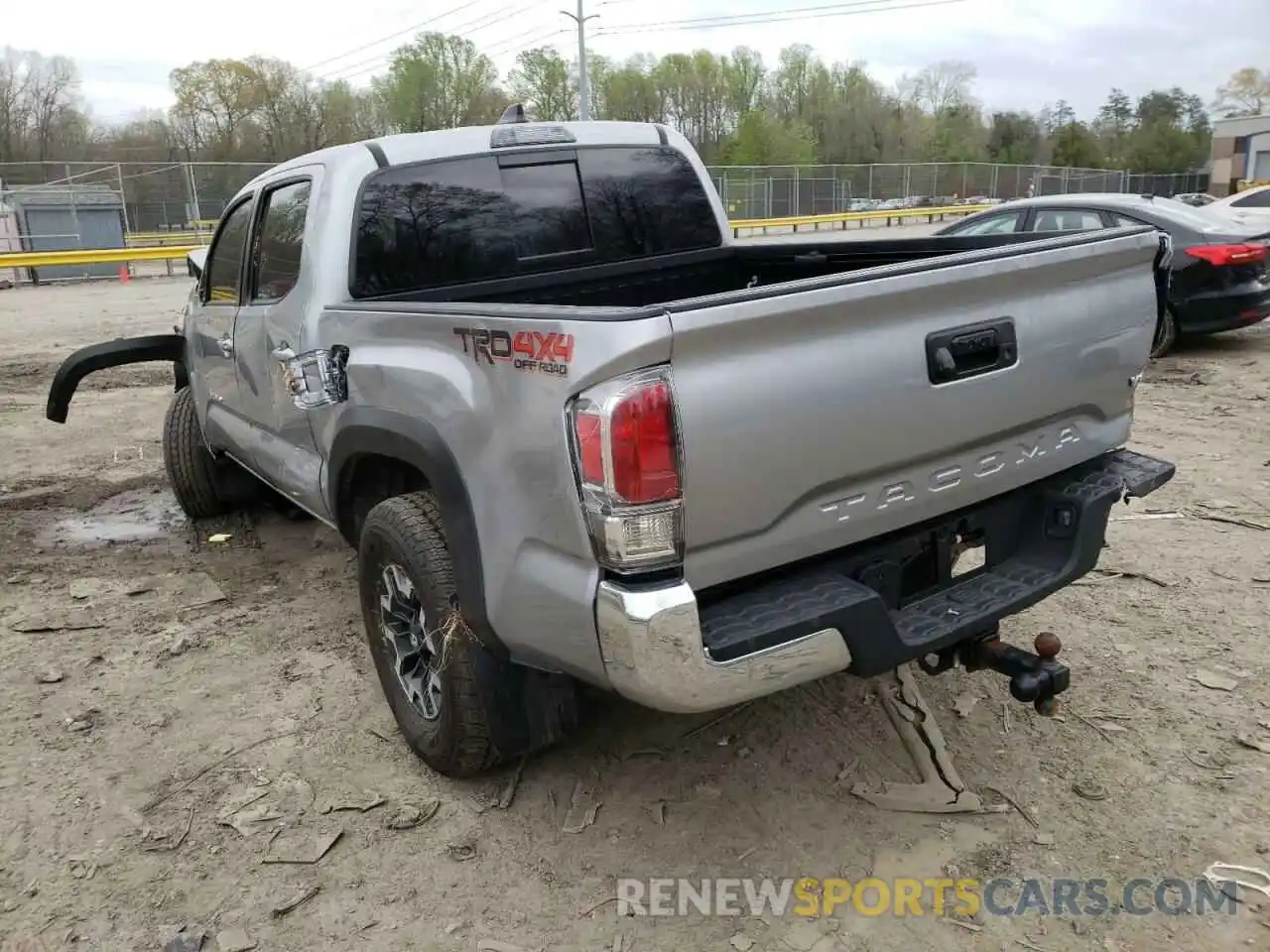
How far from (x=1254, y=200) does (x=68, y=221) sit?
25.6 metres

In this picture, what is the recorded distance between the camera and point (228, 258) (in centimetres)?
480

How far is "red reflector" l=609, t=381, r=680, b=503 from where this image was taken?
221cm

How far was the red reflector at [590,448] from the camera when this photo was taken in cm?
224

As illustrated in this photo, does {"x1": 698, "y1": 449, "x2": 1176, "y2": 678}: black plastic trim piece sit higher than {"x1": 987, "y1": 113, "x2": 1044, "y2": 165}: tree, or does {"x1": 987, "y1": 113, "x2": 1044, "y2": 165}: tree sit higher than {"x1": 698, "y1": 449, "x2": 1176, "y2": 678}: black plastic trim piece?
{"x1": 987, "y1": 113, "x2": 1044, "y2": 165}: tree

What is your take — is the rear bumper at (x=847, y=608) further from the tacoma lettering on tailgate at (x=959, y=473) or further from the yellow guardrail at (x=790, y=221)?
the yellow guardrail at (x=790, y=221)

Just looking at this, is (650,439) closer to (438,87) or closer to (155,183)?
(155,183)

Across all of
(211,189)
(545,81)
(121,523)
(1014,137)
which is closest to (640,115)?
(545,81)

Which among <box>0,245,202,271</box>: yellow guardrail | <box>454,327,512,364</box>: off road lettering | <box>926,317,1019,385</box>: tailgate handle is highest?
<box>454,327,512,364</box>: off road lettering

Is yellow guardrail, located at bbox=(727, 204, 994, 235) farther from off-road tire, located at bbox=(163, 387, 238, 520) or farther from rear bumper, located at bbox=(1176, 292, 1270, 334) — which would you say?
off-road tire, located at bbox=(163, 387, 238, 520)

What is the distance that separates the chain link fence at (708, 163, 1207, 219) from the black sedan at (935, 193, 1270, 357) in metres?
23.7

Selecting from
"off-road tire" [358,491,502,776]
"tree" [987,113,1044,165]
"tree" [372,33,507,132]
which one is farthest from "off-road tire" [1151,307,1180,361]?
"tree" [987,113,1044,165]

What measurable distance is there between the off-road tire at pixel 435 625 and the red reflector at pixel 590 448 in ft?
2.48

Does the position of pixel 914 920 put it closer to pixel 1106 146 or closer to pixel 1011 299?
pixel 1011 299

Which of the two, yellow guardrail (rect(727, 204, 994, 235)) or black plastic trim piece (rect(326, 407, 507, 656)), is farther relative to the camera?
yellow guardrail (rect(727, 204, 994, 235))
